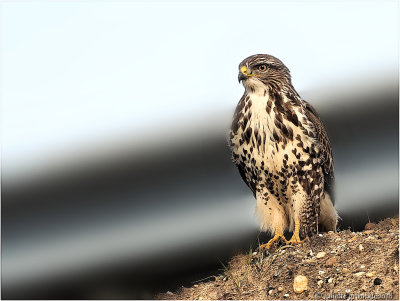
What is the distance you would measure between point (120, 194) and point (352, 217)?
4.63 m

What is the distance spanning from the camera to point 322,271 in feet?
23.8

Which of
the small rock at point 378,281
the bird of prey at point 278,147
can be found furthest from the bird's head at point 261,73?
the small rock at point 378,281

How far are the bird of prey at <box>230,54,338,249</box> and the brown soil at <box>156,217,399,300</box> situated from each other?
1.60 ft

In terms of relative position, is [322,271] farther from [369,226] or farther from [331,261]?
[369,226]

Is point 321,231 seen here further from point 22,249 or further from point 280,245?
point 22,249

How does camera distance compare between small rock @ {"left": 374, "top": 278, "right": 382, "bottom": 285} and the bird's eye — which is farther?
the bird's eye

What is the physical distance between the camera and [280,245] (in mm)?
8414

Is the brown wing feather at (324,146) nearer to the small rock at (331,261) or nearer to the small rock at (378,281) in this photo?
the small rock at (331,261)

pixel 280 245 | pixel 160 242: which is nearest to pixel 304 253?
pixel 280 245

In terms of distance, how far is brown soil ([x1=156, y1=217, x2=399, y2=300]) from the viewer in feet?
22.5

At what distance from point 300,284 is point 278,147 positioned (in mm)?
1579

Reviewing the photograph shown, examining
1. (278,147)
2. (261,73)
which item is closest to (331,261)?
(278,147)

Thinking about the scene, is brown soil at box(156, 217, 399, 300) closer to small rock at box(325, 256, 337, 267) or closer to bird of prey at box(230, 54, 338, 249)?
small rock at box(325, 256, 337, 267)

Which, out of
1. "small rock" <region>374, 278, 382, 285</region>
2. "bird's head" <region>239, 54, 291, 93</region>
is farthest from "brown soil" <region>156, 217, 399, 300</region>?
"bird's head" <region>239, 54, 291, 93</region>
